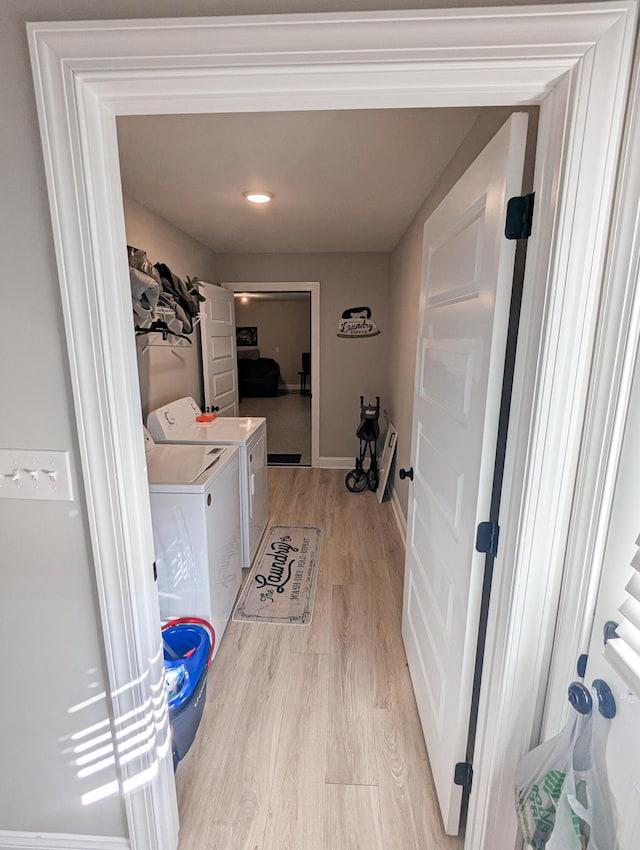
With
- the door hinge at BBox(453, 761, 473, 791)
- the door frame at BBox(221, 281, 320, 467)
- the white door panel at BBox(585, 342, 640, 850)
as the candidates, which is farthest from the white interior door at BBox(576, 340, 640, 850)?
the door frame at BBox(221, 281, 320, 467)

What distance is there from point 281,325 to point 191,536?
8.78 meters

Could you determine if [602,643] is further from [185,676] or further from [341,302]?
[341,302]

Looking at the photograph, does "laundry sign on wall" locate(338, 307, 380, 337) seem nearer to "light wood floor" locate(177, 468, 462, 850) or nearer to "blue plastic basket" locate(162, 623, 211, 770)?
"light wood floor" locate(177, 468, 462, 850)

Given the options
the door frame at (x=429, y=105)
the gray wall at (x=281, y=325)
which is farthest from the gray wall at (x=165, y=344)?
the gray wall at (x=281, y=325)

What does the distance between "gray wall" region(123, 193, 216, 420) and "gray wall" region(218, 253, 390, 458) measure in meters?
0.71

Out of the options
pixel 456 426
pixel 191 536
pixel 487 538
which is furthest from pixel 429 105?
pixel 191 536

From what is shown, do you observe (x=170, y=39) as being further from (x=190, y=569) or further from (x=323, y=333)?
(x=323, y=333)

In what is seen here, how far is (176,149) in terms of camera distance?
1.88 meters

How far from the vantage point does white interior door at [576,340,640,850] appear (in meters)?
0.72

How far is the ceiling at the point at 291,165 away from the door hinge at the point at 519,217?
3.28 ft

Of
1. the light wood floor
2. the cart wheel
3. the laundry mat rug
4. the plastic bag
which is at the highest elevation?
the plastic bag

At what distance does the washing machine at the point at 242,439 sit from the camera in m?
2.61

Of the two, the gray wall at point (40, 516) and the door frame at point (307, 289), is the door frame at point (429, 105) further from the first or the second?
the door frame at point (307, 289)

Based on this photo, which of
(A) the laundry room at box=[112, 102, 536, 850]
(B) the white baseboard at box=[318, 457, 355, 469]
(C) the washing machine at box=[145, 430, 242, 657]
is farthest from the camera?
(B) the white baseboard at box=[318, 457, 355, 469]
